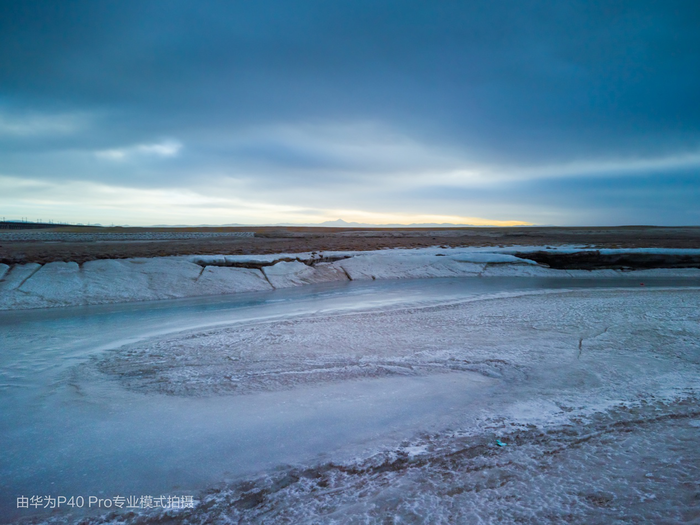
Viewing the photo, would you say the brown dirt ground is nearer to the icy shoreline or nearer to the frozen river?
the icy shoreline

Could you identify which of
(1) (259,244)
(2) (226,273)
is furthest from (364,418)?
(1) (259,244)

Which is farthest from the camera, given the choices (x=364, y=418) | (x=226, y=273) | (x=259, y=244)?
(x=259, y=244)

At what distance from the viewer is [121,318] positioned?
23.3ft

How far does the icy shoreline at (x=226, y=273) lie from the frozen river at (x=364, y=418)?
9.64ft

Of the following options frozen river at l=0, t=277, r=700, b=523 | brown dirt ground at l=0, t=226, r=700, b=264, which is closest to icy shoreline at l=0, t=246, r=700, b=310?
brown dirt ground at l=0, t=226, r=700, b=264

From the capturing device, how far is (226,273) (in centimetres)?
1109

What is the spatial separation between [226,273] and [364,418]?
28.5ft

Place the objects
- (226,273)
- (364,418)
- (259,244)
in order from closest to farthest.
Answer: (364,418)
(226,273)
(259,244)

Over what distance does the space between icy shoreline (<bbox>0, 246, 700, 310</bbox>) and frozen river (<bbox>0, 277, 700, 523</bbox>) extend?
2.94 metres

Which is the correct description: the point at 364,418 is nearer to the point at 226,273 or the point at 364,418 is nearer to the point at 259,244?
the point at 226,273

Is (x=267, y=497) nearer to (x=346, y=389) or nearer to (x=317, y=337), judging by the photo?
(x=346, y=389)

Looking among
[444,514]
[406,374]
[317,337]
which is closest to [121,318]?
[317,337]

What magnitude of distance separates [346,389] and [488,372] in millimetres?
1431

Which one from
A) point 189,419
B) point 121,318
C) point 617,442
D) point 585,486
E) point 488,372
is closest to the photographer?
point 585,486
